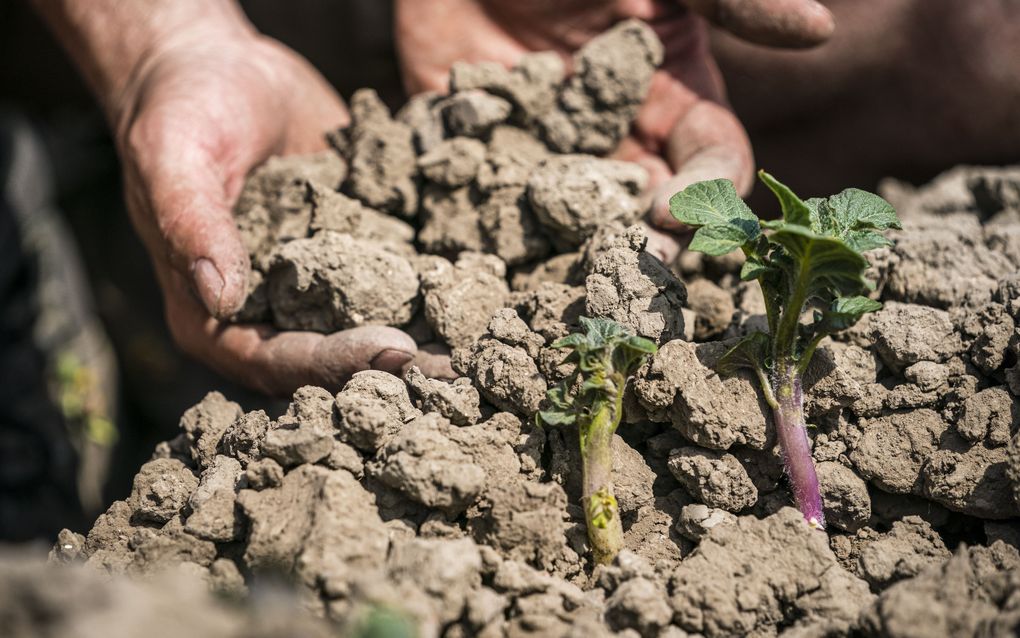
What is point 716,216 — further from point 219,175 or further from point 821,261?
point 219,175

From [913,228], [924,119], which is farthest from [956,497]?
[924,119]

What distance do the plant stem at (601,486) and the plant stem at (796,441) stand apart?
Result: 343mm

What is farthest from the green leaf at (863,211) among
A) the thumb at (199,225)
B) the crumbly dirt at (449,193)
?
the thumb at (199,225)

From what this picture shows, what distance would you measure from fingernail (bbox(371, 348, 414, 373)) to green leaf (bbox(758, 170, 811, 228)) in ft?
3.00

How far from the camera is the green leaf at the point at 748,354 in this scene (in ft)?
5.92

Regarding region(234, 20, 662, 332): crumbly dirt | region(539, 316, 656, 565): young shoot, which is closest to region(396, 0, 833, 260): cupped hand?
region(234, 20, 662, 332): crumbly dirt

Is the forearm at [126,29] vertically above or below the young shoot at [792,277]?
below

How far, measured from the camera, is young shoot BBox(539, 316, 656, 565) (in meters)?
1.69

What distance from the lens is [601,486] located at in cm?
170

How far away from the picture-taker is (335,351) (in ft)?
7.01

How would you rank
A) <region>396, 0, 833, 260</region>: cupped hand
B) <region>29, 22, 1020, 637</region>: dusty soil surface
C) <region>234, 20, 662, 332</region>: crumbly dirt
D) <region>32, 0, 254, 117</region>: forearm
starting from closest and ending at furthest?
<region>29, 22, 1020, 637</region>: dusty soil surface
<region>234, 20, 662, 332</region>: crumbly dirt
<region>396, 0, 833, 260</region>: cupped hand
<region>32, 0, 254, 117</region>: forearm

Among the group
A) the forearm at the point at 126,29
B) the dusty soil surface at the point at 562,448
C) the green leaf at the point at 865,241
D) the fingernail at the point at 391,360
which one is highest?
the green leaf at the point at 865,241

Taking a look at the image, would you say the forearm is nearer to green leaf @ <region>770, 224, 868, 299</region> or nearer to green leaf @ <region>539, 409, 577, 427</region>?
green leaf @ <region>539, 409, 577, 427</region>

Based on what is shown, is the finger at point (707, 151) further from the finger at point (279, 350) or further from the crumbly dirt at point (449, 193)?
the finger at point (279, 350)
